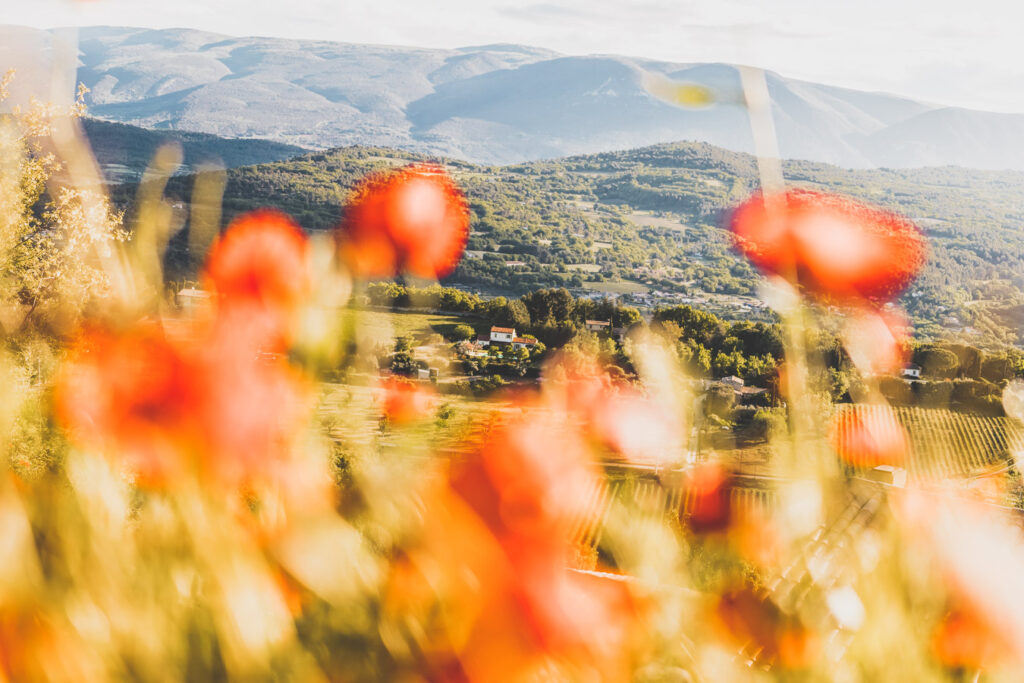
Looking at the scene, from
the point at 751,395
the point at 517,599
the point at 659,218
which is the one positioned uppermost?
the point at 517,599

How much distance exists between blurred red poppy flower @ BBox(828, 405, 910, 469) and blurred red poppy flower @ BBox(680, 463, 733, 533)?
2863 mm

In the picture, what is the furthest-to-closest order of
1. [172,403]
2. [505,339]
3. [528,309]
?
[528,309] < [505,339] < [172,403]

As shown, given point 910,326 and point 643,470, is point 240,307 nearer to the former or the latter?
point 643,470

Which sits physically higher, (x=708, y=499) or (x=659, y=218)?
(x=708, y=499)

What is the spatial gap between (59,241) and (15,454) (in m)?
2.33

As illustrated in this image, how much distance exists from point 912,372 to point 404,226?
30.0 meters

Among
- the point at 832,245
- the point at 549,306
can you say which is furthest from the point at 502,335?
the point at 832,245

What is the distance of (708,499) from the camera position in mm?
4734

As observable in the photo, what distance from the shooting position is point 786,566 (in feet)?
6.22

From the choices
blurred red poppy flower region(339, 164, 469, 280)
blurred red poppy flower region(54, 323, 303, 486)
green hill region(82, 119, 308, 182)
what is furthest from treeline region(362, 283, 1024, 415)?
green hill region(82, 119, 308, 182)

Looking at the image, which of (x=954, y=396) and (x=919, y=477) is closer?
(x=919, y=477)

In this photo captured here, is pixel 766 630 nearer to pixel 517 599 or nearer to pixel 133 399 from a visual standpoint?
pixel 517 599

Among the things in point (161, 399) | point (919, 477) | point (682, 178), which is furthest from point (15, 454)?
point (682, 178)

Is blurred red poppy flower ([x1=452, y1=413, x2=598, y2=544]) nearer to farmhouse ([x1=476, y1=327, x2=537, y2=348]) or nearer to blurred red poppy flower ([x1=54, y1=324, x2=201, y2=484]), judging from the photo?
blurred red poppy flower ([x1=54, y1=324, x2=201, y2=484])
